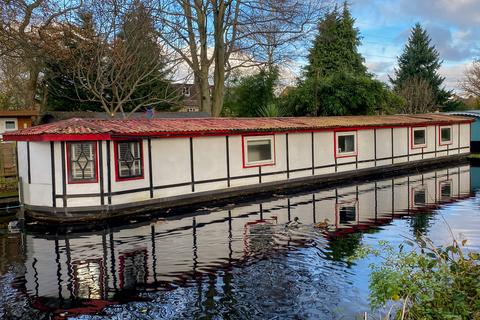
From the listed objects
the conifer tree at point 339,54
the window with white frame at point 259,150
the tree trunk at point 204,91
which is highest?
the conifer tree at point 339,54

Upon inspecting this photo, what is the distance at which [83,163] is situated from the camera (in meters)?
13.7

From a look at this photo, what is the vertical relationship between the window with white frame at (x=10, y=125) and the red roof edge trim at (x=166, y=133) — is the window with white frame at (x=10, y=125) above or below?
above

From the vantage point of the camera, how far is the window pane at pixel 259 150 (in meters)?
18.4

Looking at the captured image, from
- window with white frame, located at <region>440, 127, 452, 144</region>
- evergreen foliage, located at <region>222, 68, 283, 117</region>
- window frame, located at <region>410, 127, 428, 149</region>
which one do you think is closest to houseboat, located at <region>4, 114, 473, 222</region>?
window frame, located at <region>410, 127, 428, 149</region>

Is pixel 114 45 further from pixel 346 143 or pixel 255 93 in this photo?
pixel 255 93

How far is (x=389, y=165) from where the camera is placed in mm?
24484

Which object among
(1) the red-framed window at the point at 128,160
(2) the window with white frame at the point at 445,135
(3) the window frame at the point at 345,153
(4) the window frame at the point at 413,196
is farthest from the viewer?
(2) the window with white frame at the point at 445,135

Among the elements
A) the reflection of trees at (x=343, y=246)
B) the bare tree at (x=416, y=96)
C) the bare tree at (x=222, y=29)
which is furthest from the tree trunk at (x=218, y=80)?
the bare tree at (x=416, y=96)

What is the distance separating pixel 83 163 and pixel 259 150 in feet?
23.9

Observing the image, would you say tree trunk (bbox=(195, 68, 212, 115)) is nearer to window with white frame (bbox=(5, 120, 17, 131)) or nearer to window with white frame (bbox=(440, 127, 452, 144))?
window with white frame (bbox=(5, 120, 17, 131))

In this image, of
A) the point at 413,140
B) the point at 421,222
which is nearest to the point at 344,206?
the point at 421,222

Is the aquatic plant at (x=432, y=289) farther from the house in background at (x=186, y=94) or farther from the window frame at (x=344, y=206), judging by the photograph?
the house in background at (x=186, y=94)

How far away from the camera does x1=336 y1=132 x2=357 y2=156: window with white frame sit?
22.0m

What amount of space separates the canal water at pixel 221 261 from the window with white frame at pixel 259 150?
3.23m
